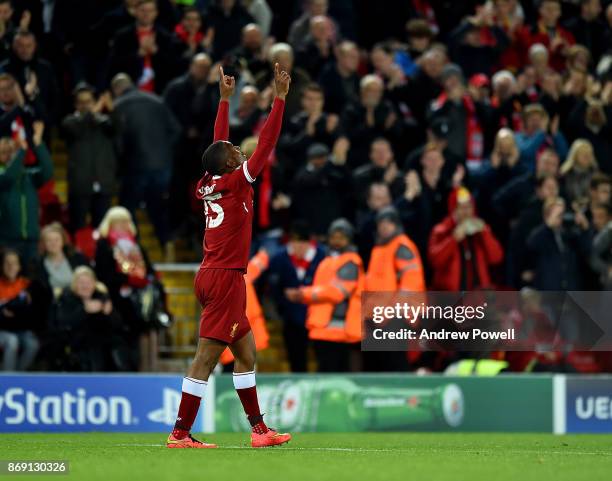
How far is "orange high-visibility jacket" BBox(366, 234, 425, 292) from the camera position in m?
17.8

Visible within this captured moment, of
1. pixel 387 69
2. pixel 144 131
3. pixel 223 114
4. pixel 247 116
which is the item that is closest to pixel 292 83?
pixel 247 116

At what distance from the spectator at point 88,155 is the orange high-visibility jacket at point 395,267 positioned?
361 cm

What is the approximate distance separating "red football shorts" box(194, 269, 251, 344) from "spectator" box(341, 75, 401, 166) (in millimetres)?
8421

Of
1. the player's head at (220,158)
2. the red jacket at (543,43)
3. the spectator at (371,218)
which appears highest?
the red jacket at (543,43)

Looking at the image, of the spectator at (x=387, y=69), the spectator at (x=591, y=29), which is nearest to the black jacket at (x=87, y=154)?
the spectator at (x=387, y=69)

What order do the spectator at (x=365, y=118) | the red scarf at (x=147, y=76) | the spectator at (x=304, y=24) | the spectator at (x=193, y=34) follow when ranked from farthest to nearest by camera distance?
the spectator at (x=304, y=24) < the spectator at (x=193, y=34) < the red scarf at (x=147, y=76) < the spectator at (x=365, y=118)

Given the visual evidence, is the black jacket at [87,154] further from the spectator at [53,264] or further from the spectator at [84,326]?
the spectator at [84,326]

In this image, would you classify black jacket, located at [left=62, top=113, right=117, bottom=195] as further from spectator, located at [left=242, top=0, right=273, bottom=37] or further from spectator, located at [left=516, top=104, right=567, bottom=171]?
spectator, located at [left=516, top=104, right=567, bottom=171]

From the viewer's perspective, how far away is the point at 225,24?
21922 mm

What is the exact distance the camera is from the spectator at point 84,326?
17.4 meters

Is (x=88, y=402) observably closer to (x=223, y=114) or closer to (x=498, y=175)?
(x=223, y=114)

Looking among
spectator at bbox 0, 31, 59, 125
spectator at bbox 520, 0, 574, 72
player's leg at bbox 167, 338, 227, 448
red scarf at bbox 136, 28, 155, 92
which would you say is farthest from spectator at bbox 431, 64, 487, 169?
player's leg at bbox 167, 338, 227, 448

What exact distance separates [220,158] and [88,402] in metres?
5.76

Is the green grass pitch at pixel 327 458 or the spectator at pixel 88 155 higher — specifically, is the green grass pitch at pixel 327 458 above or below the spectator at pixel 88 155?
below
